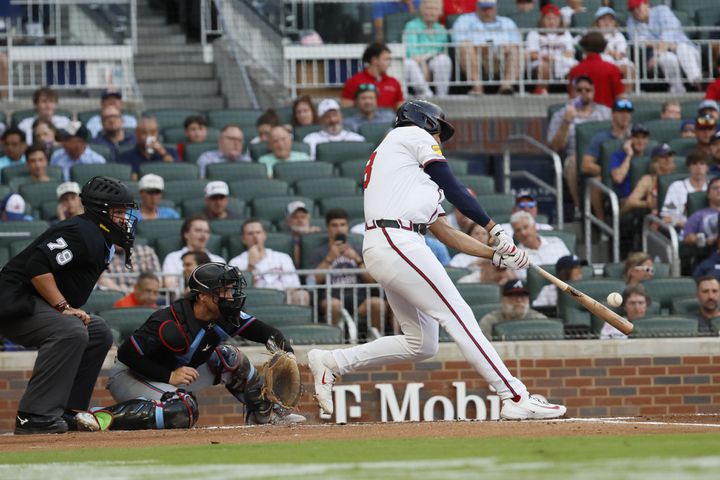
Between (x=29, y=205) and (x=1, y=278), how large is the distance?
462 cm

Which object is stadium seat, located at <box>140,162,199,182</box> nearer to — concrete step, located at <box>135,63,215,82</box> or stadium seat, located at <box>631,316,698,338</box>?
concrete step, located at <box>135,63,215,82</box>

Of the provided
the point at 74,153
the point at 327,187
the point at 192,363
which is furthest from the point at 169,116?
the point at 192,363

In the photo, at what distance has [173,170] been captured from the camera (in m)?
14.2

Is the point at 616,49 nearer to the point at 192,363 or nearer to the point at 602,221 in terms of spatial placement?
the point at 602,221

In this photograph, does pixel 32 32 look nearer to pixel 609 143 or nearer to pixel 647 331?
pixel 609 143

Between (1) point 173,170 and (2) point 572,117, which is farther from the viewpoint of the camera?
(2) point 572,117

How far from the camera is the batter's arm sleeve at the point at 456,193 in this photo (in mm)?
8320

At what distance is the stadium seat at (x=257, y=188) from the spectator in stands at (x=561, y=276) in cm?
287

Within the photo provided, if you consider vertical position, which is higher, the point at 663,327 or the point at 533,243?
the point at 533,243

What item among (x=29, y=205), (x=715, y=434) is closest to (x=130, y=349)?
(x=715, y=434)

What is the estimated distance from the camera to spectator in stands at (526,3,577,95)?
685 inches

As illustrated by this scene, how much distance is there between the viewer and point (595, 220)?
1453 centimetres

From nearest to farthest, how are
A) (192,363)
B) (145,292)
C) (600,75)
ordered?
(192,363), (145,292), (600,75)

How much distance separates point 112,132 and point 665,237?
5565 millimetres
